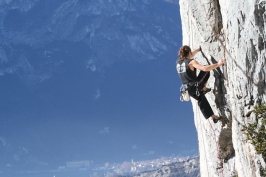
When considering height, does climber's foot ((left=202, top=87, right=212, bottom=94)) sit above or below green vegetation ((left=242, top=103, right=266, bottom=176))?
above

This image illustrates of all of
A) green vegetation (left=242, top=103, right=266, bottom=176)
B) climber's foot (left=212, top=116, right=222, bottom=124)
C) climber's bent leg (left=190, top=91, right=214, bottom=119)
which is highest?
climber's bent leg (left=190, top=91, right=214, bottom=119)

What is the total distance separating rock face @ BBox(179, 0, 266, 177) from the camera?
9.23 meters

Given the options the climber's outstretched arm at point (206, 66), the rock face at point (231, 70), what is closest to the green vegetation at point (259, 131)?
the rock face at point (231, 70)

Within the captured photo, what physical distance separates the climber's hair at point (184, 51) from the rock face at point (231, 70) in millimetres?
793

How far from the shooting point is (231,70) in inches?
409

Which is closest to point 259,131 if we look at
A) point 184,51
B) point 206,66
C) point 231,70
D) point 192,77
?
point 231,70

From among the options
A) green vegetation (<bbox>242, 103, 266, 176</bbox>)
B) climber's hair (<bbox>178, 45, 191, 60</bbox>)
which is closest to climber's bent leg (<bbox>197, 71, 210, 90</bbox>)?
climber's hair (<bbox>178, 45, 191, 60</bbox>)

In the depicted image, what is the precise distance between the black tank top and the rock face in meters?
0.69

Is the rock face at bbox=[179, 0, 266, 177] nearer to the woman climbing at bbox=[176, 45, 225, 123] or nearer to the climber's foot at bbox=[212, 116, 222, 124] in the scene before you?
the climber's foot at bbox=[212, 116, 222, 124]

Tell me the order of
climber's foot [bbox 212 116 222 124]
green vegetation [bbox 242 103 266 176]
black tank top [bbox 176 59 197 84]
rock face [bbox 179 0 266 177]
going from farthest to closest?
1. climber's foot [bbox 212 116 222 124]
2. black tank top [bbox 176 59 197 84]
3. green vegetation [bbox 242 103 266 176]
4. rock face [bbox 179 0 266 177]

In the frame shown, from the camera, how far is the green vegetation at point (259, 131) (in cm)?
933

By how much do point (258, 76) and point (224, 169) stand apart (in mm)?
4550

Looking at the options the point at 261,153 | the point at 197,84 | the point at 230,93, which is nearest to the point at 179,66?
the point at 197,84

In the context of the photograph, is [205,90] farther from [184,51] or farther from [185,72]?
[184,51]
